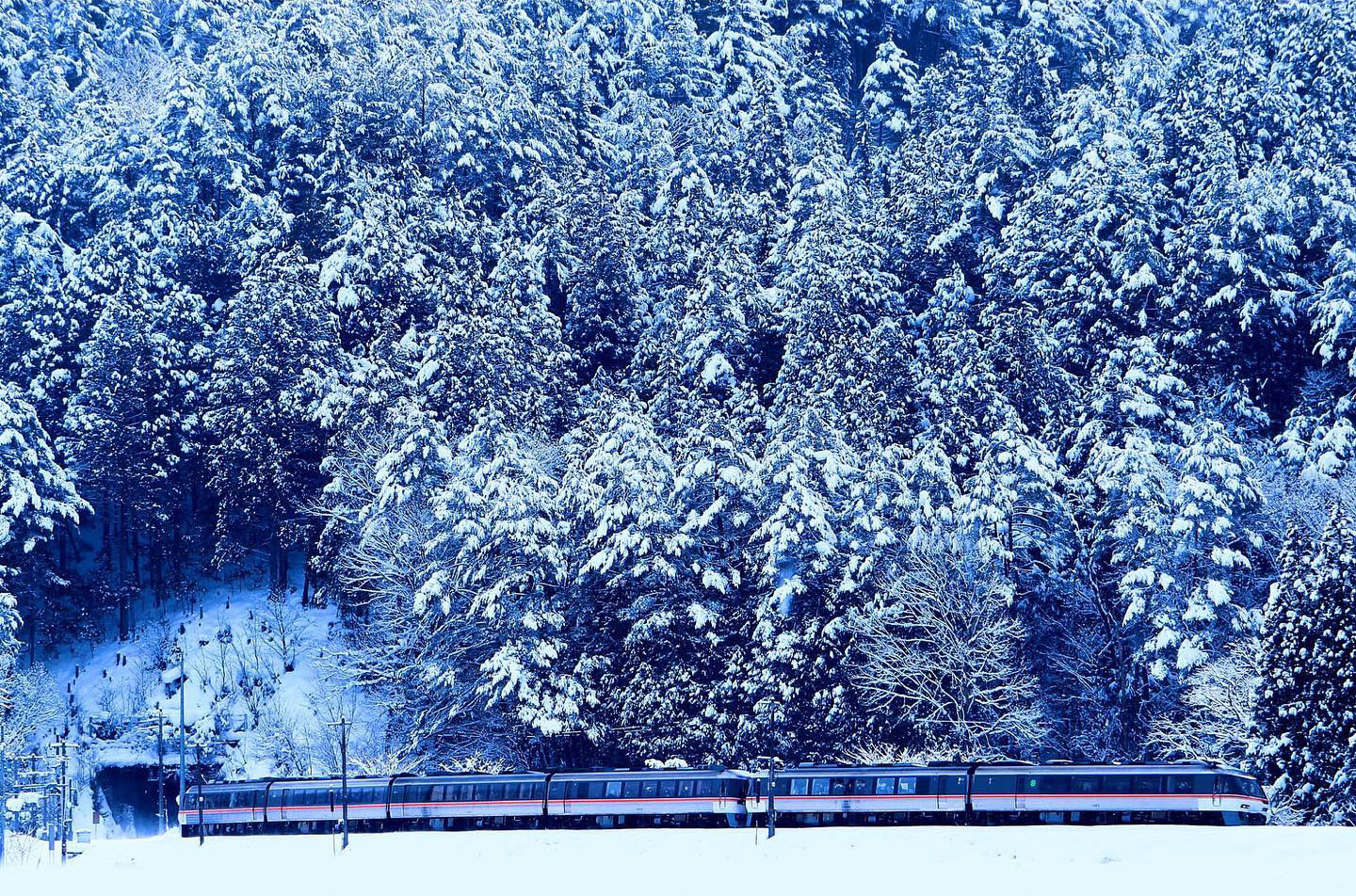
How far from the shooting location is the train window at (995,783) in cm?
4088

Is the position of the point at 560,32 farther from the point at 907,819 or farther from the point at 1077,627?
the point at 907,819

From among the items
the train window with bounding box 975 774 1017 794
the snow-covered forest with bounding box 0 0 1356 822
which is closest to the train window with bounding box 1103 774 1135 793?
the train window with bounding box 975 774 1017 794

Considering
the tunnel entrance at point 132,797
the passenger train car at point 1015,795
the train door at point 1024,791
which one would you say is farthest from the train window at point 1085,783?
the tunnel entrance at point 132,797

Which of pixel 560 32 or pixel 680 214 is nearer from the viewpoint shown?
pixel 680 214

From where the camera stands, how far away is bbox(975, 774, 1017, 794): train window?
1609 inches

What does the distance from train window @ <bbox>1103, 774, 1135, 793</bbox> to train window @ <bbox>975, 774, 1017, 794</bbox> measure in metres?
2.24

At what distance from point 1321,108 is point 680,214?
90.4ft

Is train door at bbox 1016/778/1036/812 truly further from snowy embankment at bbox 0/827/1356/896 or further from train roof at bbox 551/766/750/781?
train roof at bbox 551/766/750/781

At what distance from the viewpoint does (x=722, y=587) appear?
52.0 meters

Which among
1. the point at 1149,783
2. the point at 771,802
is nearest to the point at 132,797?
the point at 771,802

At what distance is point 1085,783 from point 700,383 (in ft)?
87.2

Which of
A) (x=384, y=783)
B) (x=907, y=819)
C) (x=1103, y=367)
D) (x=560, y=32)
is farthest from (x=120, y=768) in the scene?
(x=560, y=32)

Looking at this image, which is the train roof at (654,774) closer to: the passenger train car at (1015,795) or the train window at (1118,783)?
the passenger train car at (1015,795)

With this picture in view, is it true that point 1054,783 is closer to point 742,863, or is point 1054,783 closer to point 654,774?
point 742,863
